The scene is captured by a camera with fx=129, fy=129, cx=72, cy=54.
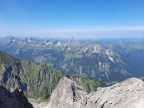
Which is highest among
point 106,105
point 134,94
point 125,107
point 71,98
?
point 134,94

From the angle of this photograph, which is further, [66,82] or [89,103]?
[66,82]

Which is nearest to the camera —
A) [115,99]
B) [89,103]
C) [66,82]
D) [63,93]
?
[115,99]

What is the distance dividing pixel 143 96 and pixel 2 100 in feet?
131

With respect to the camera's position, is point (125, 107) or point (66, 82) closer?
point (125, 107)

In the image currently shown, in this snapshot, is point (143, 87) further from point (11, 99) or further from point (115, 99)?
point (11, 99)

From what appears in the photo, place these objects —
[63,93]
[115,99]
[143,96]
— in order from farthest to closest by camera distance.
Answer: [63,93] → [115,99] → [143,96]

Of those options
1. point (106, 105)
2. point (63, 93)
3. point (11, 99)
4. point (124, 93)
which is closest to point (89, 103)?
point (106, 105)

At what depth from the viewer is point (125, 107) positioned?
34.6m

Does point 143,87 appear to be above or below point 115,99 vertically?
above

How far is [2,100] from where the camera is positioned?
38562 millimetres

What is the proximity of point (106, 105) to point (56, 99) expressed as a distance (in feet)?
178

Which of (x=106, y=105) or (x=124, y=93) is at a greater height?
(x=124, y=93)

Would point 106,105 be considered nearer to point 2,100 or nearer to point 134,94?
point 134,94

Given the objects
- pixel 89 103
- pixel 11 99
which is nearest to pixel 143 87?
pixel 89 103
